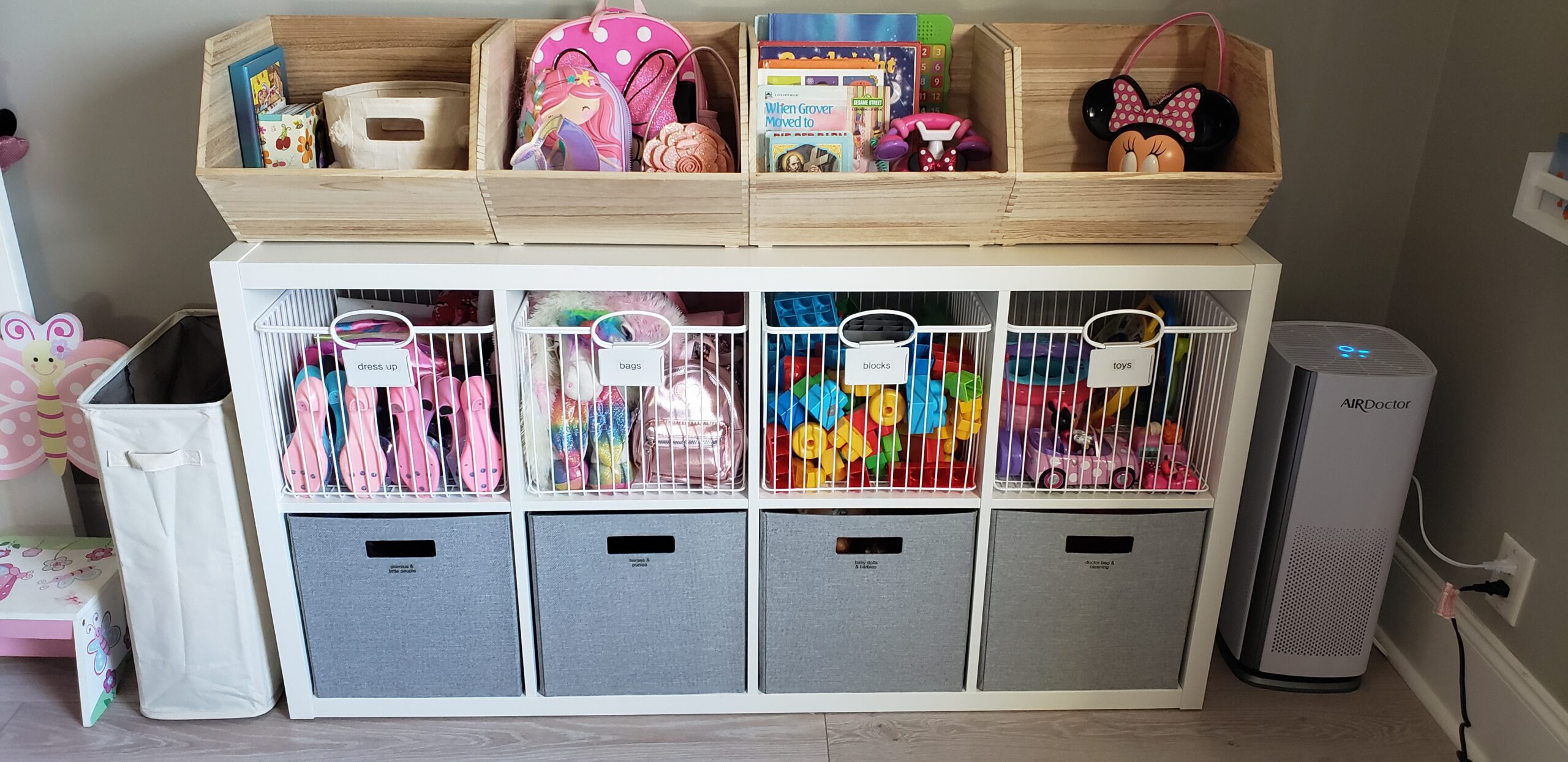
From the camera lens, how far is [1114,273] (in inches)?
63.4

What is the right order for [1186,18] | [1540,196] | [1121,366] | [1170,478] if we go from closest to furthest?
1. [1540,196]
2. [1121,366]
3. [1170,478]
4. [1186,18]

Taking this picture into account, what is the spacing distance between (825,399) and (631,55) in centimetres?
61

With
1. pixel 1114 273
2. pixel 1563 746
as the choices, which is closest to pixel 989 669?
pixel 1114 273

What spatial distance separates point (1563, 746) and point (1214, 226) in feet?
2.86

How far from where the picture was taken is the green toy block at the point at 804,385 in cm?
171

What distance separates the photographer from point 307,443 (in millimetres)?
1696

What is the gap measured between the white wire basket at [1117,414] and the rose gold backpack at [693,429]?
0.40 meters

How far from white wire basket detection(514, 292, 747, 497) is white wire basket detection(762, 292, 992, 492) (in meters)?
0.07

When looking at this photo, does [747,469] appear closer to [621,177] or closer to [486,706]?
[621,177]

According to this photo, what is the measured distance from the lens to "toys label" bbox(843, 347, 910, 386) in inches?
64.4

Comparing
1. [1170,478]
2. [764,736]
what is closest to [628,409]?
[764,736]

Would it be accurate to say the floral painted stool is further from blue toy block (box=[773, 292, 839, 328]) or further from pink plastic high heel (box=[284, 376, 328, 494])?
blue toy block (box=[773, 292, 839, 328])

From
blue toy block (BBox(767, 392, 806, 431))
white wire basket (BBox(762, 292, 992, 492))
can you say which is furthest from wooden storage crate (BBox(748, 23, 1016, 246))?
blue toy block (BBox(767, 392, 806, 431))

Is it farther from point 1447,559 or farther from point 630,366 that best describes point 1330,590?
point 630,366
